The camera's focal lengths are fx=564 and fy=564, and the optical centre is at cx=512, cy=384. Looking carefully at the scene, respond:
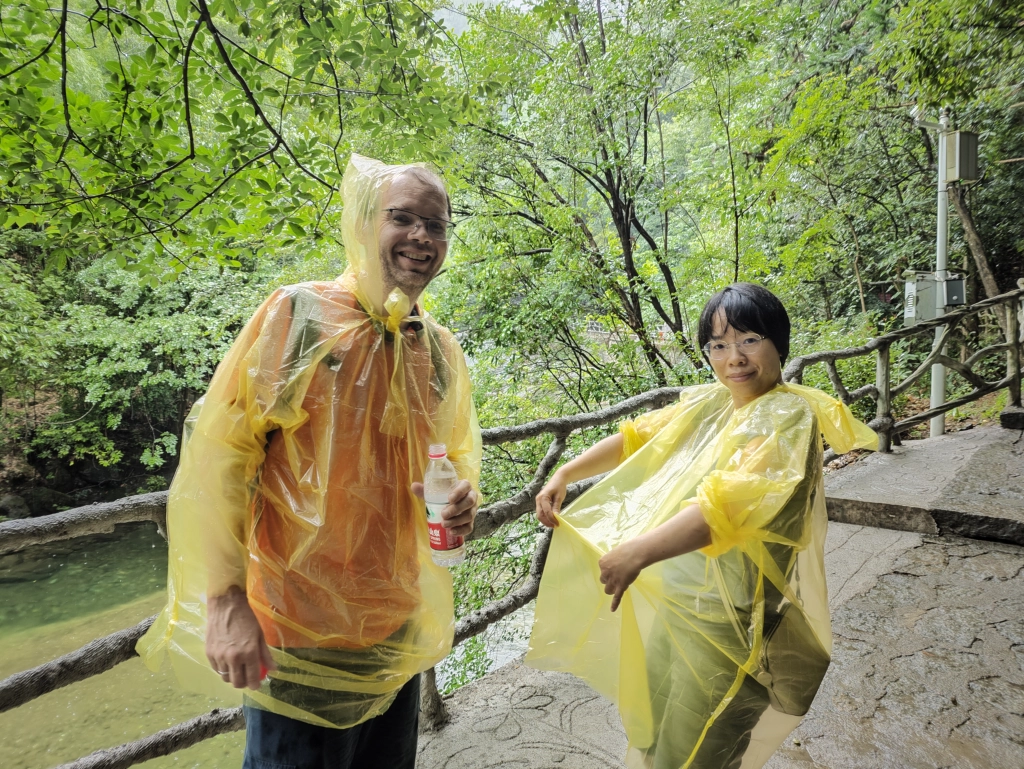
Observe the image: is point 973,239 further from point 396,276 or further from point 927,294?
point 396,276

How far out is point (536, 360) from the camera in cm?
670

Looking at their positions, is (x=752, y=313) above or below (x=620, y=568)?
above

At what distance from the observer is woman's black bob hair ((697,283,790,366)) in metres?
1.39

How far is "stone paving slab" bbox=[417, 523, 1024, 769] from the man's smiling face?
1.54 m

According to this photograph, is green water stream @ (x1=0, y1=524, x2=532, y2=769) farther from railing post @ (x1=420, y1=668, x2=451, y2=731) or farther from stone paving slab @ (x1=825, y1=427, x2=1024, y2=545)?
stone paving slab @ (x1=825, y1=427, x2=1024, y2=545)

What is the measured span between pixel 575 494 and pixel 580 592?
805mm

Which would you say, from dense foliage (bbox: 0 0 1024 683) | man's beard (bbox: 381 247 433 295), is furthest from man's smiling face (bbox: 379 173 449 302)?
dense foliage (bbox: 0 0 1024 683)

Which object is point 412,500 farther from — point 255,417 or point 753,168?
point 753,168

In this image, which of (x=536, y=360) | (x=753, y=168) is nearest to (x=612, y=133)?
(x=753, y=168)

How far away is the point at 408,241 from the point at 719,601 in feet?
3.44

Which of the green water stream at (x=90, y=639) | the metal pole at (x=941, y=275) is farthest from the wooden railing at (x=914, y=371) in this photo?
the green water stream at (x=90, y=639)

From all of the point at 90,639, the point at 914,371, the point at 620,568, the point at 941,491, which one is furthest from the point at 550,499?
the point at 90,639

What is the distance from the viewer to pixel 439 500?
1.17 metres

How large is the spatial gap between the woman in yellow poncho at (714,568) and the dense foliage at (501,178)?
168 cm
